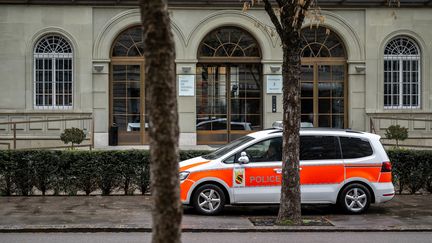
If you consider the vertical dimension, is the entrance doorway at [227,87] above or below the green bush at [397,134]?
above

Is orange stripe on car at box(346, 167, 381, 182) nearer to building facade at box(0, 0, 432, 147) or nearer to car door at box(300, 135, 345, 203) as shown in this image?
car door at box(300, 135, 345, 203)

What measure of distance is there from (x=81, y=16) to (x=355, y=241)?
1640 centimetres

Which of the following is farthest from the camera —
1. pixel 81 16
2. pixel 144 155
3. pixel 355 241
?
pixel 81 16

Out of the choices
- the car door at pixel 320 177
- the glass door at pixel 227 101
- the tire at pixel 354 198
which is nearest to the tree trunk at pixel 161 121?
the car door at pixel 320 177

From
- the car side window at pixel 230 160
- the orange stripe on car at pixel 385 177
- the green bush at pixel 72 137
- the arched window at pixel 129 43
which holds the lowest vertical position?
the orange stripe on car at pixel 385 177

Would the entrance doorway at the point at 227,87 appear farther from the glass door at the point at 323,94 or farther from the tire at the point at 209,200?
the tire at the point at 209,200

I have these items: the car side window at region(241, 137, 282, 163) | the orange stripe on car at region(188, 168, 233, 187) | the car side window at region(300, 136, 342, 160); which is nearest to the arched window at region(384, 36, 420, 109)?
the car side window at region(300, 136, 342, 160)

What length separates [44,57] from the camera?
23656 millimetres

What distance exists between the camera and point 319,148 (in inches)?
492

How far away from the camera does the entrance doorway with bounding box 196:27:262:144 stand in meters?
24.1

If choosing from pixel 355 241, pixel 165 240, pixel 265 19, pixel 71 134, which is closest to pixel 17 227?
pixel 355 241

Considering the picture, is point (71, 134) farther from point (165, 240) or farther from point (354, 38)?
point (165, 240)

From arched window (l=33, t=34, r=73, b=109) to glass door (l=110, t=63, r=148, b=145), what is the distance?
63.8 inches

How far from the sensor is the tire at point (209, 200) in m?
12.0
